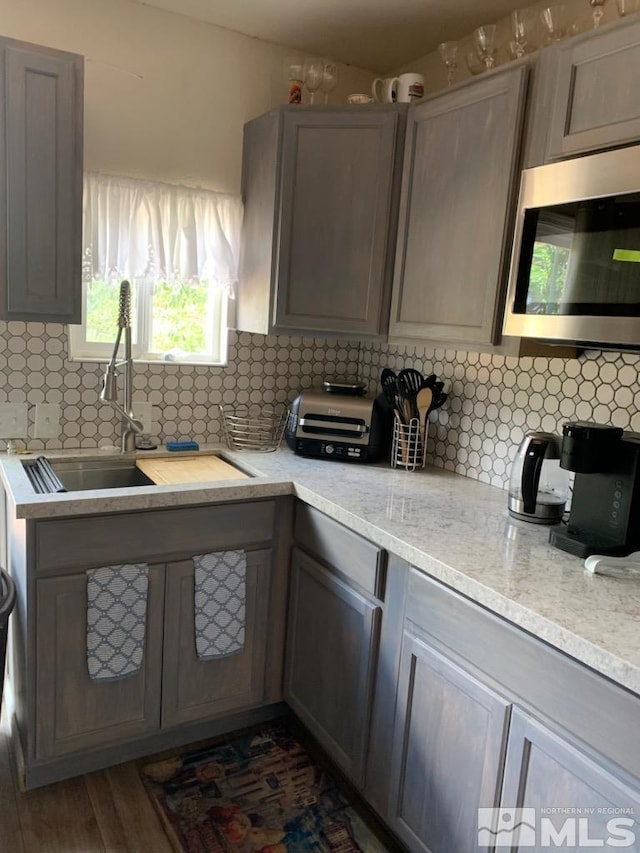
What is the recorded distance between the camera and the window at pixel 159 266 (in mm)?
2307

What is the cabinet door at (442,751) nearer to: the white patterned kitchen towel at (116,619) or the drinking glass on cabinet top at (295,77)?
the white patterned kitchen towel at (116,619)

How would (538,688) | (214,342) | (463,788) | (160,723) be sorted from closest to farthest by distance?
(538,688)
(463,788)
(160,723)
(214,342)

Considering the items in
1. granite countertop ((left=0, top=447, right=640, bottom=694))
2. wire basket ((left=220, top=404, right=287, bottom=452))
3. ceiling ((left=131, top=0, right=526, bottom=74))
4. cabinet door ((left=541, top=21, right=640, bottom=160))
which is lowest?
granite countertop ((left=0, top=447, right=640, bottom=694))

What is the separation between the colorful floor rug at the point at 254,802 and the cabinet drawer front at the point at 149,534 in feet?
2.29

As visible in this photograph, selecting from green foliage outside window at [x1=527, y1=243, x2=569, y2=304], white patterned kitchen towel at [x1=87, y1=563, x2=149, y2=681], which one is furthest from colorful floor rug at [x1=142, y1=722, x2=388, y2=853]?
green foliage outside window at [x1=527, y1=243, x2=569, y2=304]

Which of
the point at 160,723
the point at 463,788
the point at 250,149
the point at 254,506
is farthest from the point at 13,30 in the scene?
the point at 463,788

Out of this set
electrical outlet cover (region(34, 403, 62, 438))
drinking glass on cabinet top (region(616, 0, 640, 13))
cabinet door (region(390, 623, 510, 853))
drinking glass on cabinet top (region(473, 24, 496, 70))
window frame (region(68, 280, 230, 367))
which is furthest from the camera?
window frame (region(68, 280, 230, 367))

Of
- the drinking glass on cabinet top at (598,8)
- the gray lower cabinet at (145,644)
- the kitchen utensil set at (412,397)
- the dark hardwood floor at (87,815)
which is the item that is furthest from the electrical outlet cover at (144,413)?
the drinking glass on cabinet top at (598,8)

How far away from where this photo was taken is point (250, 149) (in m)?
2.47

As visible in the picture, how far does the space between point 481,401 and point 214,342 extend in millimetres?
1104

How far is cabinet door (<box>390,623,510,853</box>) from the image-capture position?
139 cm

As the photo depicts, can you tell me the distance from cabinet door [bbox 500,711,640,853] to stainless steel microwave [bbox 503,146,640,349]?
849 mm

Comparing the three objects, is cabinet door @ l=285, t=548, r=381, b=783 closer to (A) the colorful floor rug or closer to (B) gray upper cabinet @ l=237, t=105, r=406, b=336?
(A) the colorful floor rug

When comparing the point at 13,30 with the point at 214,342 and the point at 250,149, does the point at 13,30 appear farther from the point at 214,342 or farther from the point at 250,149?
the point at 214,342
